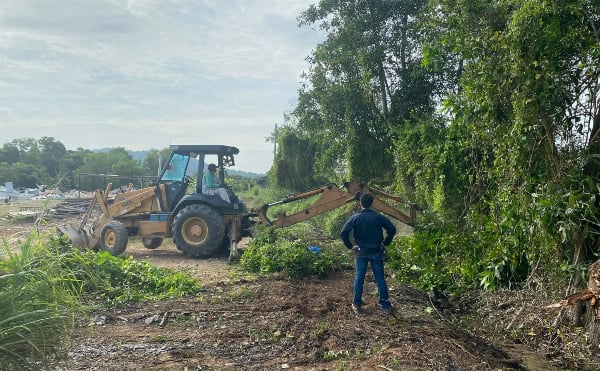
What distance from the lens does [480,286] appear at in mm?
7812

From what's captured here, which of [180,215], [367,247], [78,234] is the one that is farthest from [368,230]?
[78,234]

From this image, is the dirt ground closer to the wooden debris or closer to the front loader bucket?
the wooden debris

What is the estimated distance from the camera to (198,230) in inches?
466

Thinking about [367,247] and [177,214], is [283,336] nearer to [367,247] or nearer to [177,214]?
[367,247]

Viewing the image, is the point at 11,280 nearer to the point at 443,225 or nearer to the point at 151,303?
the point at 151,303

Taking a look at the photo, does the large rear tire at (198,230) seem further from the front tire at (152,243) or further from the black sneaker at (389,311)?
the black sneaker at (389,311)

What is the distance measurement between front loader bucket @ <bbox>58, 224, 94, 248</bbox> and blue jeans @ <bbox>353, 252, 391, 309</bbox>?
783 cm

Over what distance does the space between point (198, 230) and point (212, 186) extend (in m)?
1.20

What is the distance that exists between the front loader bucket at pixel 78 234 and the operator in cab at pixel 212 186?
3185mm

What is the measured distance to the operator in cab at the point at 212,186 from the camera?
12.3 metres

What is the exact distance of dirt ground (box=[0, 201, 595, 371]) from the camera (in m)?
5.13

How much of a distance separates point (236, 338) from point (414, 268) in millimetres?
4343

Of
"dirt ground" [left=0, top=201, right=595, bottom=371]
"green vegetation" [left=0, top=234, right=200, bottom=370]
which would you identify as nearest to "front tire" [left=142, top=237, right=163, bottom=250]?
"dirt ground" [left=0, top=201, right=595, bottom=371]

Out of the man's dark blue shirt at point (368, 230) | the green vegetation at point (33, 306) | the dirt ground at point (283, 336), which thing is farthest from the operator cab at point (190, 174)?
the green vegetation at point (33, 306)
